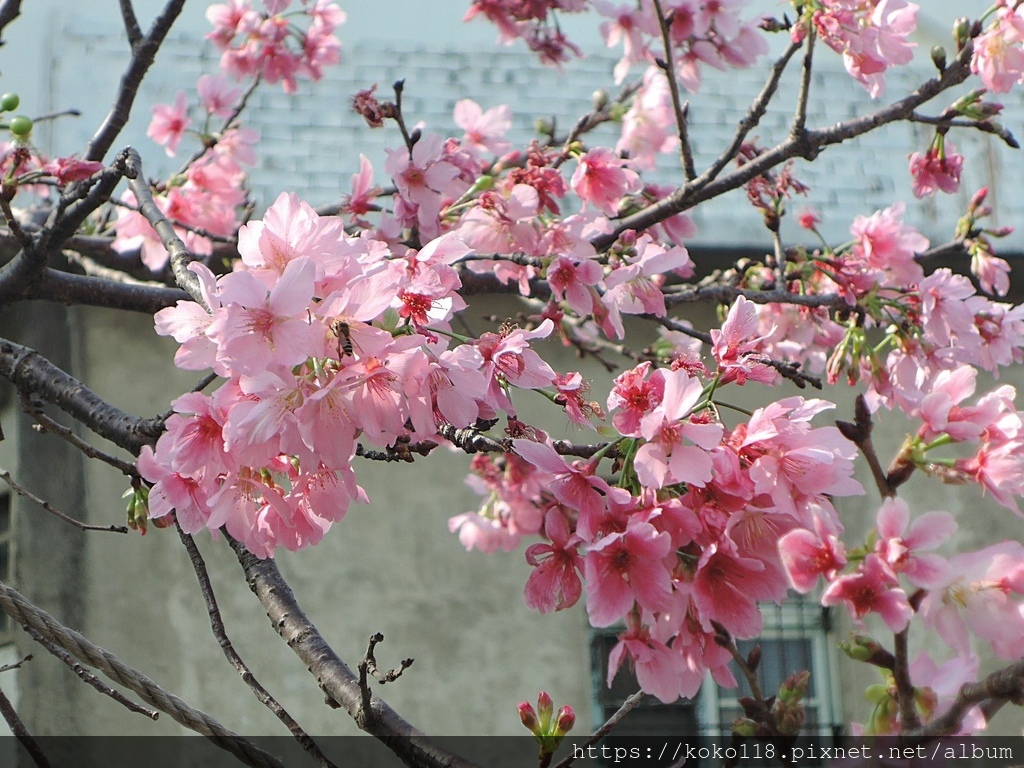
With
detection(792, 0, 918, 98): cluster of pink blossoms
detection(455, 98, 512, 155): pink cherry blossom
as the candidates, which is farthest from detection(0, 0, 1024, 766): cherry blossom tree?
detection(455, 98, 512, 155): pink cherry blossom

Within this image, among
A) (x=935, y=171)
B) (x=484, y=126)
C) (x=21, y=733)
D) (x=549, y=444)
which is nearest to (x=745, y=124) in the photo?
(x=935, y=171)

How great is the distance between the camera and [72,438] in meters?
1.72

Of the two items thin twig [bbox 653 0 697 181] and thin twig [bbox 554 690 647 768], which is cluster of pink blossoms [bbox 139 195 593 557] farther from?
thin twig [bbox 653 0 697 181]

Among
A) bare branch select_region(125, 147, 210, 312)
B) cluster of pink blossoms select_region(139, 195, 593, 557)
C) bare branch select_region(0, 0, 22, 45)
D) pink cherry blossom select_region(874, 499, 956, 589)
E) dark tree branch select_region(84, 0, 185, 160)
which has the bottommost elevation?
pink cherry blossom select_region(874, 499, 956, 589)

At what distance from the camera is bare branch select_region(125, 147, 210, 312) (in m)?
1.27

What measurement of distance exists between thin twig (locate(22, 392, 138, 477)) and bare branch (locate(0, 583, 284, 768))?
0.26 m

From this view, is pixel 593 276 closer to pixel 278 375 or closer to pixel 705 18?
pixel 278 375

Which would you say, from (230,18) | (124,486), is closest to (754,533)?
(230,18)

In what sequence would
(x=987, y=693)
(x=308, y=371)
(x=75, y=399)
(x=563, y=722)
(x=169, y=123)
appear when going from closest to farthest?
(x=987, y=693)
(x=308, y=371)
(x=563, y=722)
(x=75, y=399)
(x=169, y=123)

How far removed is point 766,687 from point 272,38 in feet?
9.71

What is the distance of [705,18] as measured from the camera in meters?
2.52

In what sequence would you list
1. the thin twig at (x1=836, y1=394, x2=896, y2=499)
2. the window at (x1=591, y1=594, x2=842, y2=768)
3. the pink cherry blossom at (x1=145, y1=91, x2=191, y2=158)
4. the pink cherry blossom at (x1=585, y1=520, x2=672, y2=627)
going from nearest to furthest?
the thin twig at (x1=836, y1=394, x2=896, y2=499), the pink cherry blossom at (x1=585, y1=520, x2=672, y2=627), the pink cherry blossom at (x1=145, y1=91, x2=191, y2=158), the window at (x1=591, y1=594, x2=842, y2=768)

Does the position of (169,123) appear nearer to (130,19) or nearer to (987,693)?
(130,19)

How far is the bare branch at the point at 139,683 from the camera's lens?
45.0 inches
